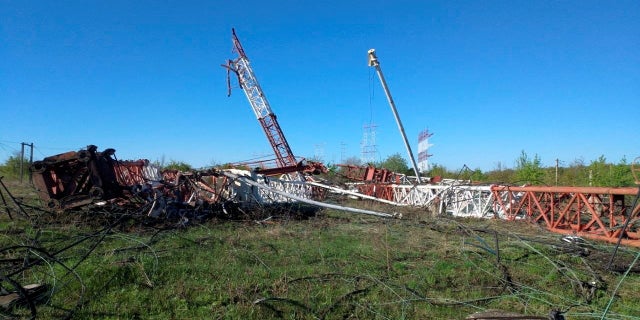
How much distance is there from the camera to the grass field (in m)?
4.28

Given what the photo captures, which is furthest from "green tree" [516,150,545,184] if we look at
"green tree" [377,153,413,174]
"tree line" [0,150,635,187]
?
"green tree" [377,153,413,174]

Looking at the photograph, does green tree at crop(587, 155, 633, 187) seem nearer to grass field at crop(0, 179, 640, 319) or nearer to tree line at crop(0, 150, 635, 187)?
tree line at crop(0, 150, 635, 187)

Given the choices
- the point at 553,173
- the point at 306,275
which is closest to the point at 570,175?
the point at 553,173

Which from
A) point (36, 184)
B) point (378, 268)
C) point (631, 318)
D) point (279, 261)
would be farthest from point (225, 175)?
point (631, 318)

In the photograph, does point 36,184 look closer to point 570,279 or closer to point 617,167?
point 570,279

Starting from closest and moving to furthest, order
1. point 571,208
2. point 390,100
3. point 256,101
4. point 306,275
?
point 306,275, point 571,208, point 390,100, point 256,101

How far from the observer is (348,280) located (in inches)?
203

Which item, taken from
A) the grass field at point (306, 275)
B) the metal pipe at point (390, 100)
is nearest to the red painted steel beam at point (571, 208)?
the grass field at point (306, 275)

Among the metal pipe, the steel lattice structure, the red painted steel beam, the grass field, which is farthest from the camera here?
the steel lattice structure

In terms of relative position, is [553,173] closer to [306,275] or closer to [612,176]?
[612,176]

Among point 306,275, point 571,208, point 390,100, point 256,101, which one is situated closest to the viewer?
point 306,275

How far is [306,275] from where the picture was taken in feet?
17.6

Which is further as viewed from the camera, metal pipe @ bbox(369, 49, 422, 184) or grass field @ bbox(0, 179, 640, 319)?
metal pipe @ bbox(369, 49, 422, 184)

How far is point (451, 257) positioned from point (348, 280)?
2339 mm
